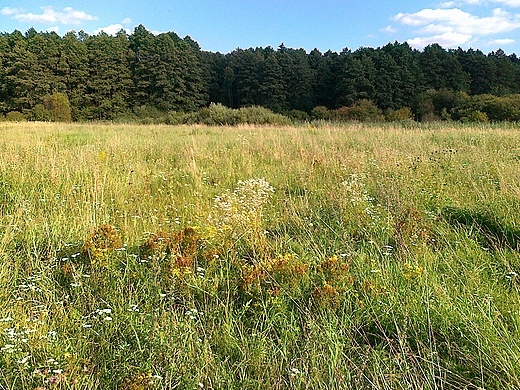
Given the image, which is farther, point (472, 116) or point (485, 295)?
point (472, 116)

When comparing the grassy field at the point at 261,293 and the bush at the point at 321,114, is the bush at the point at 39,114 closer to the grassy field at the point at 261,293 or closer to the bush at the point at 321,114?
the bush at the point at 321,114

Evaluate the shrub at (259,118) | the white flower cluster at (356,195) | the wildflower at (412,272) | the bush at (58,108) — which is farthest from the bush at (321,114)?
the wildflower at (412,272)

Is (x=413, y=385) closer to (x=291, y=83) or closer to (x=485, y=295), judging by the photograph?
(x=485, y=295)

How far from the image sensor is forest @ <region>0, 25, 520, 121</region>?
46.7 metres

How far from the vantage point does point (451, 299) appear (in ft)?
7.29

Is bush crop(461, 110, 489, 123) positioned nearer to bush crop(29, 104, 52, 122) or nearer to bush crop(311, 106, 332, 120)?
bush crop(311, 106, 332, 120)

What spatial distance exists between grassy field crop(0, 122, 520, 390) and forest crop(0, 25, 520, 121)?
1485 inches

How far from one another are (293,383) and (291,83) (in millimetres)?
55454

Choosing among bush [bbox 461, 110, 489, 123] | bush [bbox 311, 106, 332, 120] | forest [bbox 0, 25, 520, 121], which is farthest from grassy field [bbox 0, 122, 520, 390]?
forest [bbox 0, 25, 520, 121]

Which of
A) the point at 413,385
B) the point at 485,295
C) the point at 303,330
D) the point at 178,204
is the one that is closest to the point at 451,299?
the point at 485,295

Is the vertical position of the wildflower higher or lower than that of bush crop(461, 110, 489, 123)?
lower

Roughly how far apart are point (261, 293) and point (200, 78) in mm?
56880

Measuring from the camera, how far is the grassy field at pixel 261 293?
180 cm

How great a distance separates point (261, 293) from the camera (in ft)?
7.97
